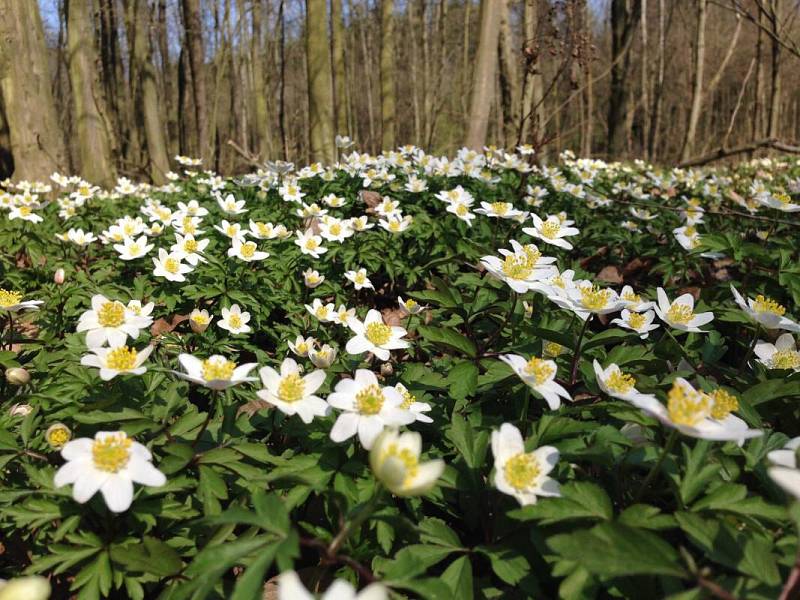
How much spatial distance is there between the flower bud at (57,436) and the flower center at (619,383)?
162cm

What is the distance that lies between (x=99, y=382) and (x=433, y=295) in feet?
4.18

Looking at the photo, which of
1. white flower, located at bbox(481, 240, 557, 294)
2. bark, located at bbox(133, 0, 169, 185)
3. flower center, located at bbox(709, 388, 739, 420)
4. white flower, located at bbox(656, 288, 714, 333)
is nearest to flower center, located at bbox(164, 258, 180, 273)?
white flower, located at bbox(481, 240, 557, 294)

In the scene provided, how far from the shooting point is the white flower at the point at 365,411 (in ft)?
4.39

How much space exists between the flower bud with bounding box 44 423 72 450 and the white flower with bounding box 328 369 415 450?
0.80 meters

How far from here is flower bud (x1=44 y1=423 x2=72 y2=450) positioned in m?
1.46

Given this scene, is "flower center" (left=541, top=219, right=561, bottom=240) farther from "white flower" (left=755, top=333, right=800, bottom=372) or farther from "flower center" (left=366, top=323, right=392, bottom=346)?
"flower center" (left=366, top=323, right=392, bottom=346)

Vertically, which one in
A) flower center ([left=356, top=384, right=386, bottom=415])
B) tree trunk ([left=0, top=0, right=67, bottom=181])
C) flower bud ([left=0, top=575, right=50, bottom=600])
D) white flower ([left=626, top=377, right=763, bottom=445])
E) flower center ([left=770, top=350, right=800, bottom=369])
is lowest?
flower center ([left=770, top=350, right=800, bottom=369])

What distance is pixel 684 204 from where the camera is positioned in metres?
4.93

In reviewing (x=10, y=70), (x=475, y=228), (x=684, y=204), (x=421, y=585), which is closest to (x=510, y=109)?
(x=684, y=204)

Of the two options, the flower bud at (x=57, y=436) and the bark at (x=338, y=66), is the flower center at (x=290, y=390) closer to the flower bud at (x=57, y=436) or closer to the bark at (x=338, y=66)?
the flower bud at (x=57, y=436)

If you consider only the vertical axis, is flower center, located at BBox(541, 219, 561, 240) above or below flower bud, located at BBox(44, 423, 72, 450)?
above

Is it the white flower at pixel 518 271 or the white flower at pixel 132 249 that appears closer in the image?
the white flower at pixel 518 271

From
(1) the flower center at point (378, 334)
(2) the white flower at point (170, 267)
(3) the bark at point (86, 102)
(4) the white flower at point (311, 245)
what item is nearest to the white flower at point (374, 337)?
(1) the flower center at point (378, 334)

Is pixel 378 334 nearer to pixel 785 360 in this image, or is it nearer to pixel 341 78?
pixel 785 360
